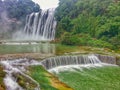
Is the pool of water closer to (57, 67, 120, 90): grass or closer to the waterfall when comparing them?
(57, 67, 120, 90): grass

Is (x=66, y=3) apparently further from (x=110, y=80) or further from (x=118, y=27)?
(x=110, y=80)

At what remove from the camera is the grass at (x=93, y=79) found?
21.7m

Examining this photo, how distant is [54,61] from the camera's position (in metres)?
29.4

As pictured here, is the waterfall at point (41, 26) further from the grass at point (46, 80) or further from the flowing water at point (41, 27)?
the grass at point (46, 80)

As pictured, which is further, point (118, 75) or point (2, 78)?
point (118, 75)

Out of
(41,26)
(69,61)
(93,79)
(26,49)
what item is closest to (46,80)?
(93,79)

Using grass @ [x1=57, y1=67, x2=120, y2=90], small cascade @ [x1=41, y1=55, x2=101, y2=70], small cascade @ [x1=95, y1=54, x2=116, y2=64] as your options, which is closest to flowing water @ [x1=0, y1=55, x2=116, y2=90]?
small cascade @ [x1=41, y1=55, x2=101, y2=70]

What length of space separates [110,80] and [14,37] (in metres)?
47.2

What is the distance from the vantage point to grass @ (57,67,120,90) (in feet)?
71.2

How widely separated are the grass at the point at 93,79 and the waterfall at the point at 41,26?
32.1 meters

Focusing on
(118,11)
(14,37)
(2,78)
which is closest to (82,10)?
(118,11)

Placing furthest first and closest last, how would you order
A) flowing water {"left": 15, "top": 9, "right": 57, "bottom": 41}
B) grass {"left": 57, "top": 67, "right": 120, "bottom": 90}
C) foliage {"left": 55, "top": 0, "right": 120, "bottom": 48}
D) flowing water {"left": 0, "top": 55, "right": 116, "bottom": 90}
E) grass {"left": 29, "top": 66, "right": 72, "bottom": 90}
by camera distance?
flowing water {"left": 15, "top": 9, "right": 57, "bottom": 41}, foliage {"left": 55, "top": 0, "right": 120, "bottom": 48}, flowing water {"left": 0, "top": 55, "right": 116, "bottom": 90}, grass {"left": 57, "top": 67, "right": 120, "bottom": 90}, grass {"left": 29, "top": 66, "right": 72, "bottom": 90}

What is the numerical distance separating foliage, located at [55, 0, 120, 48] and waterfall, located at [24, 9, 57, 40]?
2.12 metres

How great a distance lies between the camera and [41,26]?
6294 cm
